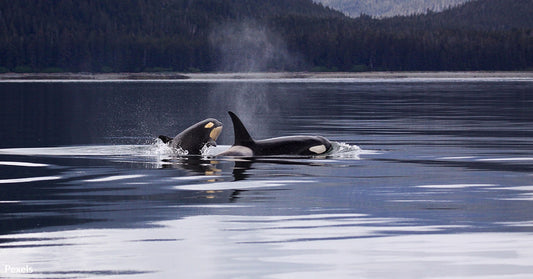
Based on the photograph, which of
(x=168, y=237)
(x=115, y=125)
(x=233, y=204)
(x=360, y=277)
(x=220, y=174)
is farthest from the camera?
(x=115, y=125)

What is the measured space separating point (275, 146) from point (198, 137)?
2.16 metres

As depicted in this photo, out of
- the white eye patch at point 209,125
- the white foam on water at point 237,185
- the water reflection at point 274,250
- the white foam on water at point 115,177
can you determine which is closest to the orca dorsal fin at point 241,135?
the white eye patch at point 209,125

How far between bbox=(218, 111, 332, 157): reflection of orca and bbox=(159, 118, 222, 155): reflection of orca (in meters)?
0.57

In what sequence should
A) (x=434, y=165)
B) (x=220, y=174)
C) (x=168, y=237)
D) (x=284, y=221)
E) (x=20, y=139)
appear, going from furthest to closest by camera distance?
(x=20, y=139) < (x=434, y=165) < (x=220, y=174) < (x=284, y=221) < (x=168, y=237)

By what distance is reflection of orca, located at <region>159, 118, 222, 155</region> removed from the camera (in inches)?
1148

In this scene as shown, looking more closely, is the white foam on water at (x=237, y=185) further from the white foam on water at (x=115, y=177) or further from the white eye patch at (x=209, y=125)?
the white eye patch at (x=209, y=125)

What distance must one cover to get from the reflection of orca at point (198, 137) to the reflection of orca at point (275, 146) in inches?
22.6

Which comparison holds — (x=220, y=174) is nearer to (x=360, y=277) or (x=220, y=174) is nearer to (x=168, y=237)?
(x=168, y=237)

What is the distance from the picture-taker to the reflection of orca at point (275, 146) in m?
29.1

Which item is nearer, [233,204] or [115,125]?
[233,204]

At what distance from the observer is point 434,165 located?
88.8 feet

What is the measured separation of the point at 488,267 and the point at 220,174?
11.7 metres

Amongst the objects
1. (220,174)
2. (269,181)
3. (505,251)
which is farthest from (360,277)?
(220,174)

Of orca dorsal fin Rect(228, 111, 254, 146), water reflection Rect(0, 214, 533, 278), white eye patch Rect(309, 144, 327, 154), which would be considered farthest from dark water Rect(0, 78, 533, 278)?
orca dorsal fin Rect(228, 111, 254, 146)
